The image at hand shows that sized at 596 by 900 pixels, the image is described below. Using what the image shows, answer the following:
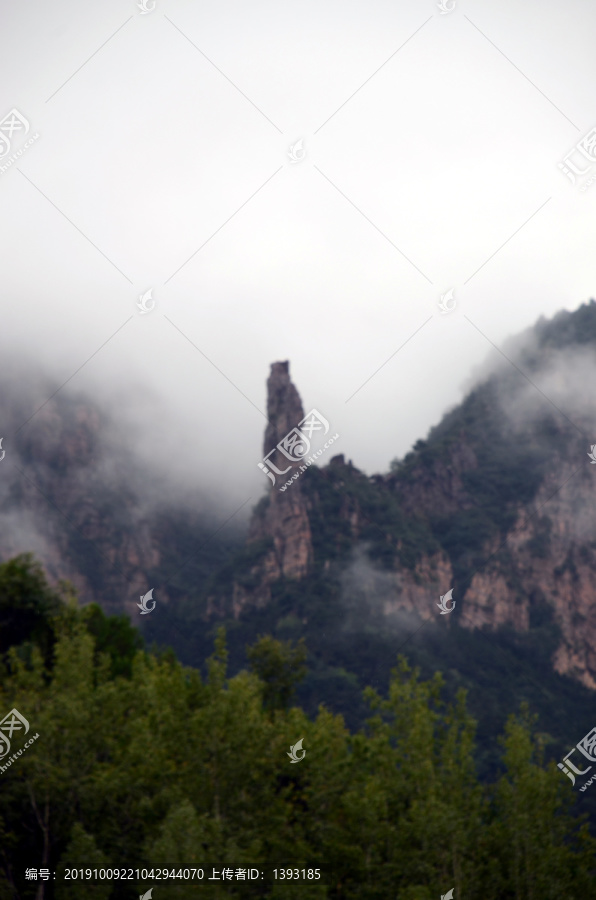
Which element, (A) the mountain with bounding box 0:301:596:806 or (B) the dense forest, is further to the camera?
(A) the mountain with bounding box 0:301:596:806

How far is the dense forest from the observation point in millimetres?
20781

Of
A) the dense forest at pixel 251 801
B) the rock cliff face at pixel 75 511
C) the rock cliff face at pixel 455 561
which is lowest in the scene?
the dense forest at pixel 251 801

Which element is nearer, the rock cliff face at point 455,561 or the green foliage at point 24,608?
the green foliage at point 24,608

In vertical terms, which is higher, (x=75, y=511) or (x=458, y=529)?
(x=75, y=511)

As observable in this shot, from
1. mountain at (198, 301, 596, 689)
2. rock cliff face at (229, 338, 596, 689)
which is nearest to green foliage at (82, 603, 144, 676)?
mountain at (198, 301, 596, 689)

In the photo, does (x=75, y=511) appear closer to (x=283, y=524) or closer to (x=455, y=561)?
(x=283, y=524)

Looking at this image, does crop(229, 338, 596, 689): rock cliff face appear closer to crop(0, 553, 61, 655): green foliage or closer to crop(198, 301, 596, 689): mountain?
crop(198, 301, 596, 689): mountain

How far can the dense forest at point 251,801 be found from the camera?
68.2ft

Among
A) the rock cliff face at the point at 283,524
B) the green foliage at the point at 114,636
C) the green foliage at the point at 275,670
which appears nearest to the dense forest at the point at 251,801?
the green foliage at the point at 114,636

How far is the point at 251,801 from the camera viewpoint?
22156 mm

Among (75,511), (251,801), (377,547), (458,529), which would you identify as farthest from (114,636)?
(458,529)

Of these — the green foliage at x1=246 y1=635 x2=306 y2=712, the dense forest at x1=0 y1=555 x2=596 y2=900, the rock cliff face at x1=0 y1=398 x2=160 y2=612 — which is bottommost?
the dense forest at x1=0 y1=555 x2=596 y2=900

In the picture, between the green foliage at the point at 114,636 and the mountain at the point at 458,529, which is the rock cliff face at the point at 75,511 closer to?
the mountain at the point at 458,529

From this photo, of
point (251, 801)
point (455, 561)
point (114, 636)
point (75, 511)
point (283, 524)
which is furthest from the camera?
point (75, 511)
